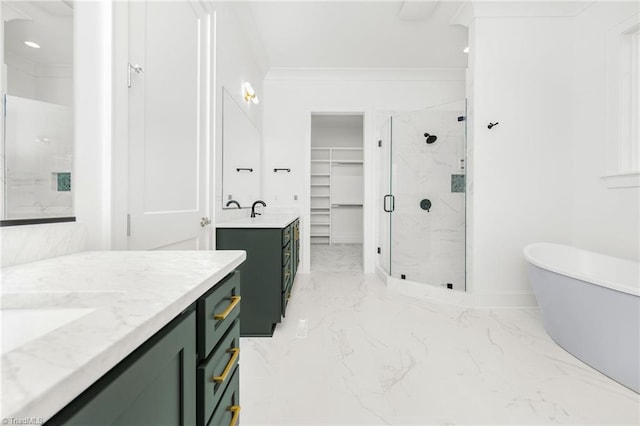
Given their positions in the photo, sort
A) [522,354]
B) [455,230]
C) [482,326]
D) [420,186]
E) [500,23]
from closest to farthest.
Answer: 1. [522,354]
2. [482,326]
3. [500,23]
4. [455,230]
5. [420,186]

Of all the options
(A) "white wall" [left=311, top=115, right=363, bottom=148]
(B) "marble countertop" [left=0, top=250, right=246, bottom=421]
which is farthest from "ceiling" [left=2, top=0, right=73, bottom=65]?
(A) "white wall" [left=311, top=115, right=363, bottom=148]

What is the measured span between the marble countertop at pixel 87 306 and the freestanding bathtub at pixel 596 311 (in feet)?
6.57

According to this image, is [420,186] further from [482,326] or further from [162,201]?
[162,201]

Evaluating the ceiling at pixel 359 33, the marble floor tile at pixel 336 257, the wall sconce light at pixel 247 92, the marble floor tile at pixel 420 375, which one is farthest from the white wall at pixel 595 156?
the wall sconce light at pixel 247 92

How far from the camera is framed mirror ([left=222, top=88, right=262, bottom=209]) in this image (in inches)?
97.0

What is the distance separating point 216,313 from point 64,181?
78 centimetres

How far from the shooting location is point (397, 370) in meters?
1.70

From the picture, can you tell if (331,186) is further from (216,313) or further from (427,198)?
(216,313)

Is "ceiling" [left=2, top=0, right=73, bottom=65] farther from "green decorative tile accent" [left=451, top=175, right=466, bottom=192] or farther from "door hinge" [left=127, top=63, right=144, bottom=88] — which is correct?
"green decorative tile accent" [left=451, top=175, right=466, bottom=192]

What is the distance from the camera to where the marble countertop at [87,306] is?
0.92 ft

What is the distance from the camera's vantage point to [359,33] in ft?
10.3

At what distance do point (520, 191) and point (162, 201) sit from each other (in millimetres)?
3026

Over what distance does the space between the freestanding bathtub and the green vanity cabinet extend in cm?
199

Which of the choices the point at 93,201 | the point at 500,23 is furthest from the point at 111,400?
the point at 500,23
